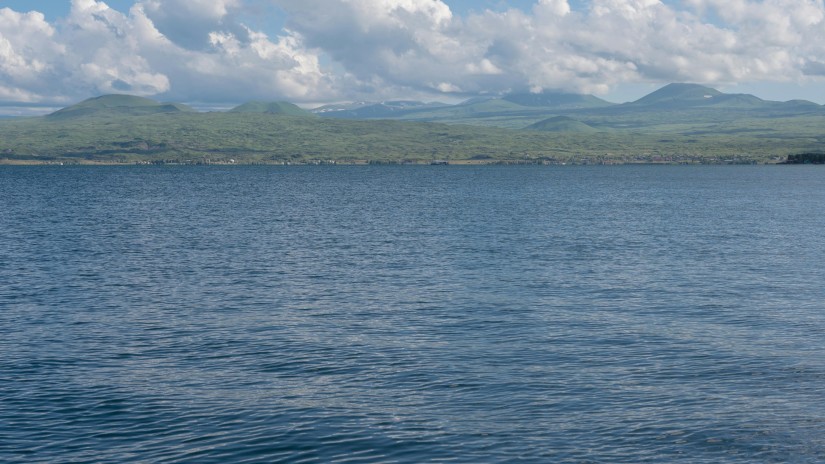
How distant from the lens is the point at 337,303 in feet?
176

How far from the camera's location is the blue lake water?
29328 mm

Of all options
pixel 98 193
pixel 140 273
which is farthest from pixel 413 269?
pixel 98 193

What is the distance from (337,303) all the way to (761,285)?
29803 millimetres

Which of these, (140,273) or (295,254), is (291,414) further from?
(295,254)

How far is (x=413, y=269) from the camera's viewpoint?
Answer: 68.3 m

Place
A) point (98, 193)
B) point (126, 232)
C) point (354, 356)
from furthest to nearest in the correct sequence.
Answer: point (98, 193) → point (126, 232) → point (354, 356)

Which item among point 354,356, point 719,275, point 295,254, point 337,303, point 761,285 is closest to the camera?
point 354,356

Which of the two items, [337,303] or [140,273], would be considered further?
Result: [140,273]

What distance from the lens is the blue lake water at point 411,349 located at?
29328 mm

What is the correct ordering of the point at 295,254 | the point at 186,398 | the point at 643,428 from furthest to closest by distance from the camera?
the point at 295,254
the point at 186,398
the point at 643,428

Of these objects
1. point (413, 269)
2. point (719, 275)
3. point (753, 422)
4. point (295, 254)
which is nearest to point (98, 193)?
point (295, 254)

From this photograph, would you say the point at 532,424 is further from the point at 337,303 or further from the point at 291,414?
the point at 337,303

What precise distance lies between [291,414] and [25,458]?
9.06 m

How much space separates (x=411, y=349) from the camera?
136ft
